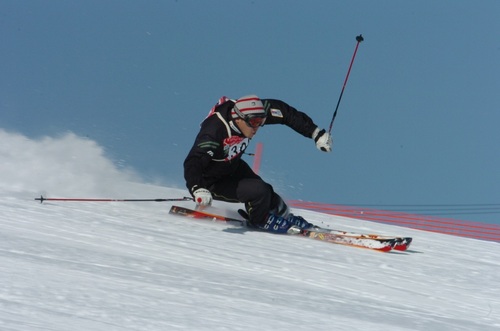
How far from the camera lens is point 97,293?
2324 millimetres

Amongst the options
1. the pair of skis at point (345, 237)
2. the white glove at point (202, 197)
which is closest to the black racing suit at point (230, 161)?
the white glove at point (202, 197)

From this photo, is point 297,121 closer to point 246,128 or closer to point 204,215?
point 246,128

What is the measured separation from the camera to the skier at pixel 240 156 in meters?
5.22

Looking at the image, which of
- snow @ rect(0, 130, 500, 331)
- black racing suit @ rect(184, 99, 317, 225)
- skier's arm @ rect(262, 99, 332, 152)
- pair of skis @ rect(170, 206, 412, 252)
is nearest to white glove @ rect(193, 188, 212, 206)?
black racing suit @ rect(184, 99, 317, 225)

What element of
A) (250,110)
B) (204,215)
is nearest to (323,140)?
(250,110)

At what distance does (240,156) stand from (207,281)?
9.89 feet

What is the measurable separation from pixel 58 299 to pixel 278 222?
3.62 m

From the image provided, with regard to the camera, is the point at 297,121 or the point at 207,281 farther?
the point at 297,121

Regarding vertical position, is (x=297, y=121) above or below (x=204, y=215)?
above

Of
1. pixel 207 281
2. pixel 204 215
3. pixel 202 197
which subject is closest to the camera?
pixel 207 281

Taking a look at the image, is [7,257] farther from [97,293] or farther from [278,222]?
[278,222]

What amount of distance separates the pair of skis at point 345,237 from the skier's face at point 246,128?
91 cm

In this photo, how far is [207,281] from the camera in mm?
2846

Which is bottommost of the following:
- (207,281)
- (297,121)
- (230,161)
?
(207,281)
